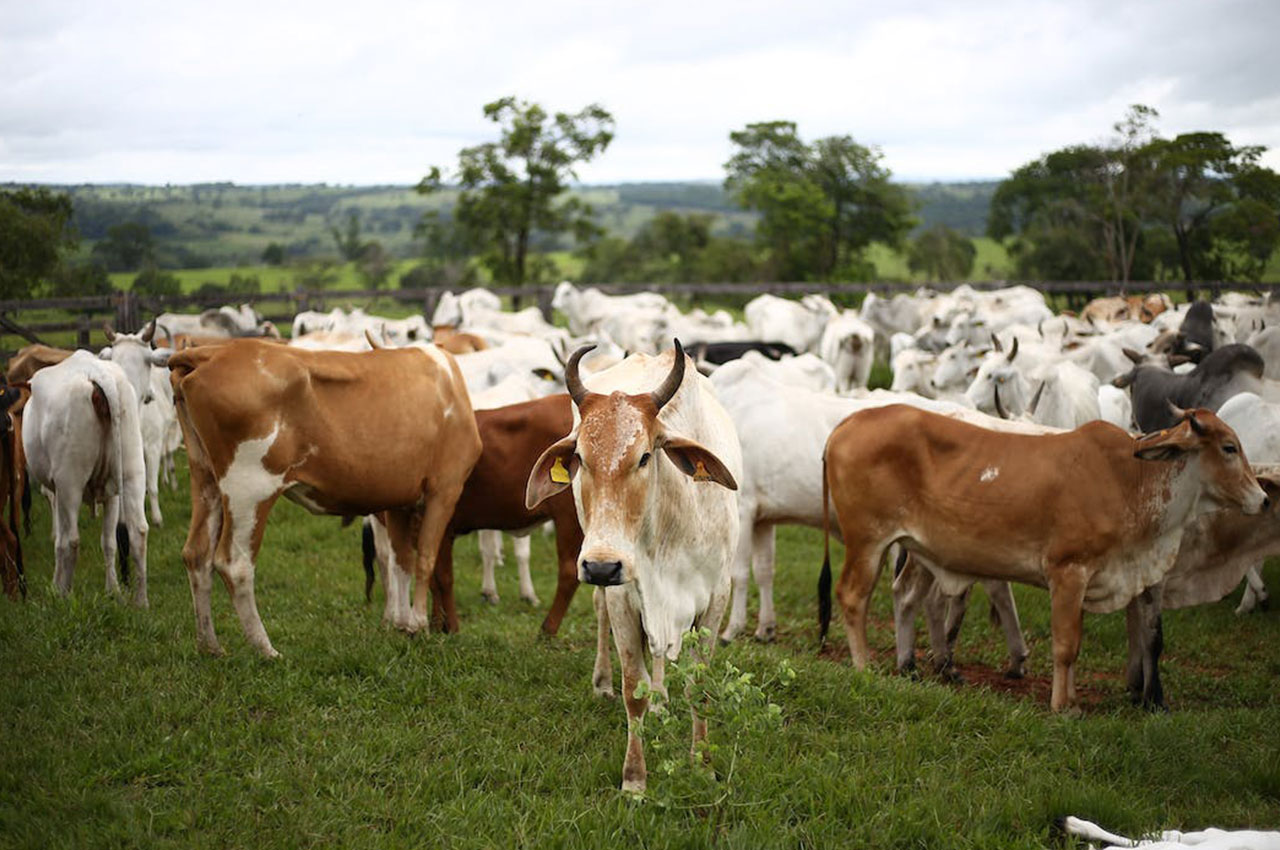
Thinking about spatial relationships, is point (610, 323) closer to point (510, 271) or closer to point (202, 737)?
point (510, 271)

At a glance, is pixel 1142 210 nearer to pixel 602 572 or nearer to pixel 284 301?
pixel 284 301

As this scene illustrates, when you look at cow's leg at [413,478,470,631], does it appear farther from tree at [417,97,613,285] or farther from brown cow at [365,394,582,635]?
tree at [417,97,613,285]

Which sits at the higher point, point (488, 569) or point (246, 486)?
point (246, 486)

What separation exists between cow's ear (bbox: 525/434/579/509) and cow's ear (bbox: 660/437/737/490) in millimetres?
450

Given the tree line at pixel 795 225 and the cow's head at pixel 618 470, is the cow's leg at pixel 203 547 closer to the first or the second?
the cow's head at pixel 618 470

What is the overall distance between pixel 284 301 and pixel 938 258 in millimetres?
33736

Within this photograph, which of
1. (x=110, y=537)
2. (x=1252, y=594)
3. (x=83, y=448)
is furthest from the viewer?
(x=1252, y=594)

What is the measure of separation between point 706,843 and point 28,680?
3.79m

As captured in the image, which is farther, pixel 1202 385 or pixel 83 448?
pixel 1202 385

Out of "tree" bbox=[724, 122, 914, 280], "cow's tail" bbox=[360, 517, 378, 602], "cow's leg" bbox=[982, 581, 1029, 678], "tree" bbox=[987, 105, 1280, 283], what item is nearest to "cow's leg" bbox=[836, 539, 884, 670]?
"cow's leg" bbox=[982, 581, 1029, 678]

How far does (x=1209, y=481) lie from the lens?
6758 millimetres

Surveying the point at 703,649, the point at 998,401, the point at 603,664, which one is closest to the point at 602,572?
the point at 703,649

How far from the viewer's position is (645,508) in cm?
471

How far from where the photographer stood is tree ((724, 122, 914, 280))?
44.2 m
